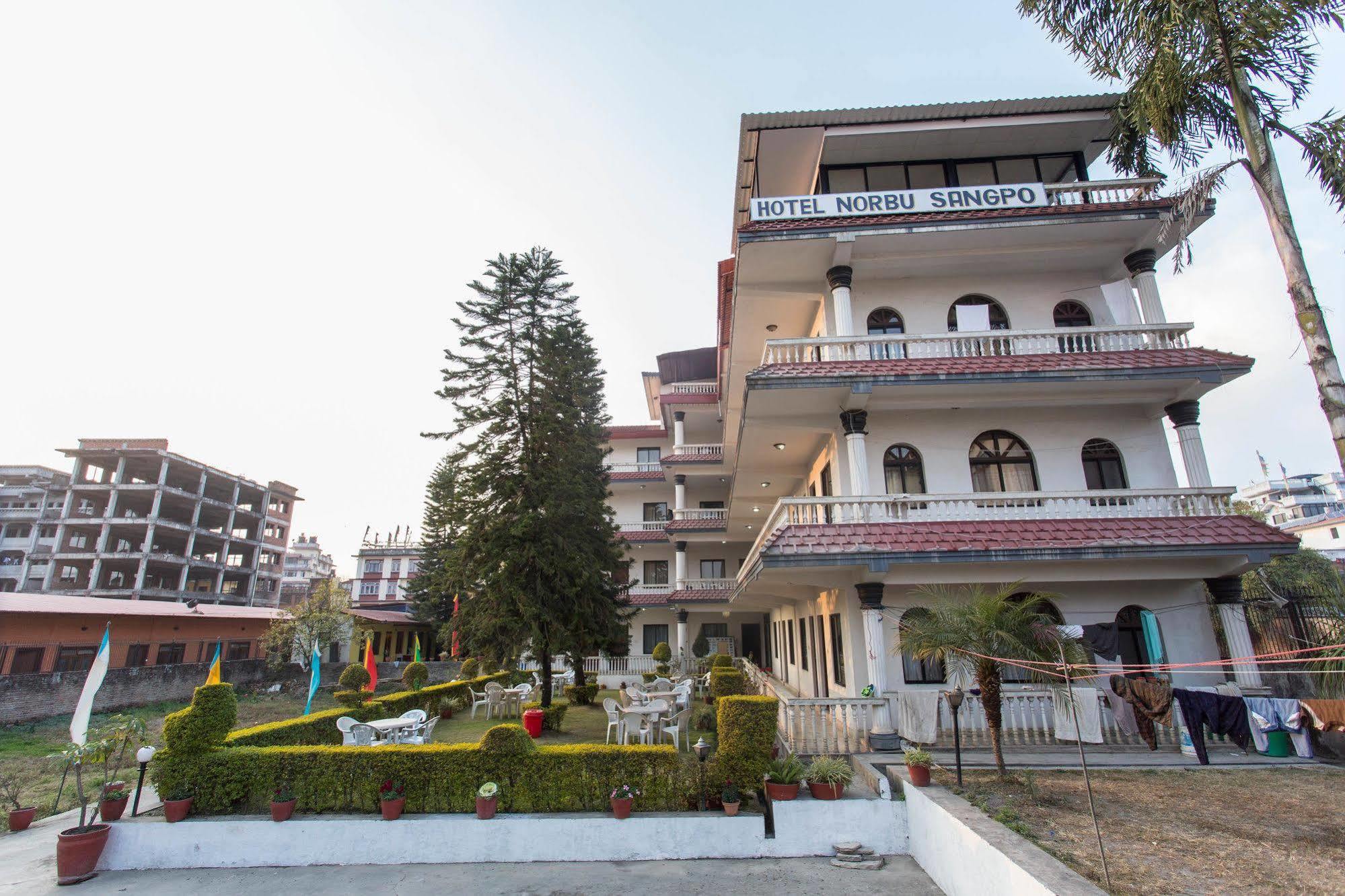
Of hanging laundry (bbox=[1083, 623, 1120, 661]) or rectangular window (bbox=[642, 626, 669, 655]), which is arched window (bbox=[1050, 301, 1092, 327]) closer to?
hanging laundry (bbox=[1083, 623, 1120, 661])

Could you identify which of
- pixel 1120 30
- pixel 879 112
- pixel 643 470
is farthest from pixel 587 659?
pixel 1120 30

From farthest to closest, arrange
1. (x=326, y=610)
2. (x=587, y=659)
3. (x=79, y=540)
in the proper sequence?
(x=79, y=540)
(x=326, y=610)
(x=587, y=659)

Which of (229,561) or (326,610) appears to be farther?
(229,561)

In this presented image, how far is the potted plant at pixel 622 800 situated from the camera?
884 centimetres

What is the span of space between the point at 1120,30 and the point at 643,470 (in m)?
29.7

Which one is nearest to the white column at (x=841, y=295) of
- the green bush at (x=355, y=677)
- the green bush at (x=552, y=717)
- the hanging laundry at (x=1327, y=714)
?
the hanging laundry at (x=1327, y=714)

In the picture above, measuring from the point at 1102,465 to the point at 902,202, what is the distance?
7960 millimetres

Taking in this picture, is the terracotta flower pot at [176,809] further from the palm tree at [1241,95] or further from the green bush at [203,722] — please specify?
the palm tree at [1241,95]

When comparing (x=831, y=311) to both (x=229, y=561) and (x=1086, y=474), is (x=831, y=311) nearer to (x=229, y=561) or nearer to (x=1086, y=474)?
(x=1086, y=474)

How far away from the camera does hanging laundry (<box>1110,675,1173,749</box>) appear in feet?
33.3

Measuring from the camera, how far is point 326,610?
3397cm

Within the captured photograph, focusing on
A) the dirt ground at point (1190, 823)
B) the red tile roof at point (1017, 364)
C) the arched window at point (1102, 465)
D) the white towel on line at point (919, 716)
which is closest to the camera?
the dirt ground at point (1190, 823)

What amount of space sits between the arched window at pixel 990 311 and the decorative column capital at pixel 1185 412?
4.04m

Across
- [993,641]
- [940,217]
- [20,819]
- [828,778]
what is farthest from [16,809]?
[940,217]
